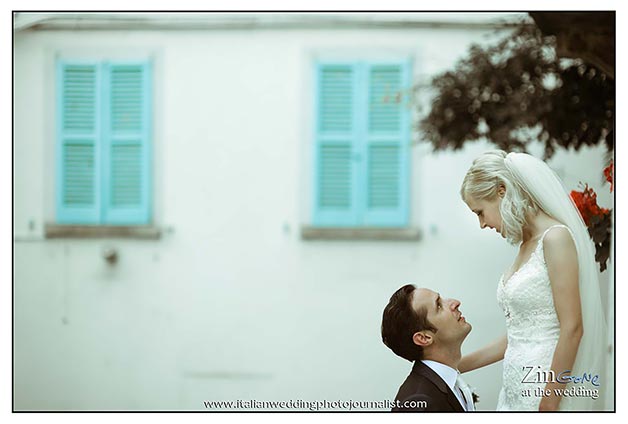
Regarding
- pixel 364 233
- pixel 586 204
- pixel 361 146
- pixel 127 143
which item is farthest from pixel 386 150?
pixel 586 204

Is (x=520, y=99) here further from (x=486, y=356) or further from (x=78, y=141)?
(x=78, y=141)

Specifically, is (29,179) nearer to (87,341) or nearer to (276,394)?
(87,341)

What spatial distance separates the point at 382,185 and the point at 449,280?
690 mm

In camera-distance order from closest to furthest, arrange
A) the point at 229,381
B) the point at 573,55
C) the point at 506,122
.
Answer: the point at 573,55 < the point at 506,122 < the point at 229,381

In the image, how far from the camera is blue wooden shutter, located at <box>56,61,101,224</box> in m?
5.21

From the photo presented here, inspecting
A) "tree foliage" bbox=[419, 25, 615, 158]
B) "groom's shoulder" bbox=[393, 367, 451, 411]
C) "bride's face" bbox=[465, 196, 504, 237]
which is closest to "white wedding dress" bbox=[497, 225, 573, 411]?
"bride's face" bbox=[465, 196, 504, 237]

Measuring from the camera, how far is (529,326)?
2678 mm

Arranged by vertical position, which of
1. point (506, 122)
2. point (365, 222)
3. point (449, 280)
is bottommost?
point (449, 280)

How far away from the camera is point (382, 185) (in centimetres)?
521

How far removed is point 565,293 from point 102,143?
339 cm

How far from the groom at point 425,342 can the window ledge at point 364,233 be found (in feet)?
8.27

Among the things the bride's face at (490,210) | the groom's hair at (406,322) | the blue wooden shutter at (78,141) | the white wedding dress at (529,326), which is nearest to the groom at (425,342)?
the groom's hair at (406,322)

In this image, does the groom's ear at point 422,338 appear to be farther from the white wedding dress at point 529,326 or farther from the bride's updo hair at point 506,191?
the bride's updo hair at point 506,191
